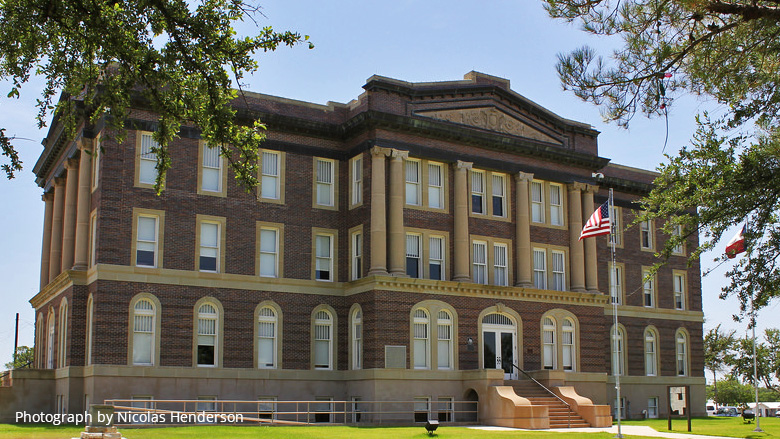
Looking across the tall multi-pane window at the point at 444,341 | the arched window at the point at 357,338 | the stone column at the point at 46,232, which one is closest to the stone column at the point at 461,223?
the tall multi-pane window at the point at 444,341

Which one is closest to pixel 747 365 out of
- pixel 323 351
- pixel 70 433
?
pixel 323 351

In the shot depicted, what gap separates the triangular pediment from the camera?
137 feet

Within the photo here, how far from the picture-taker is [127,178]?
36.4 metres

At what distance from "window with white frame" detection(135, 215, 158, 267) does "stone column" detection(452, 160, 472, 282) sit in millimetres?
13118

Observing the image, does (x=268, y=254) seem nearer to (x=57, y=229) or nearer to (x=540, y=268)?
(x=57, y=229)

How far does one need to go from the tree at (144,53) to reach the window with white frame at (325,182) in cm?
2534

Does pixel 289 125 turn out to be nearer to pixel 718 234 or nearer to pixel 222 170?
pixel 222 170

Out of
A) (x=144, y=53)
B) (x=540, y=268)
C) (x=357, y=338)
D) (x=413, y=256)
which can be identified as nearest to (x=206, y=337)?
(x=357, y=338)

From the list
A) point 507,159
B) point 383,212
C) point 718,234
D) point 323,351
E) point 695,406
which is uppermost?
point 507,159

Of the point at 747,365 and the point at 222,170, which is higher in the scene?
the point at 222,170

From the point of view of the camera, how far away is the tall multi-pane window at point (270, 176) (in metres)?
39.7

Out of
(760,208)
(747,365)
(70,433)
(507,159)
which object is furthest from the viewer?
(747,365)

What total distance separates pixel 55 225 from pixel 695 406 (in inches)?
1406

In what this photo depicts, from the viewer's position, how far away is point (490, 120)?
43.0 meters
